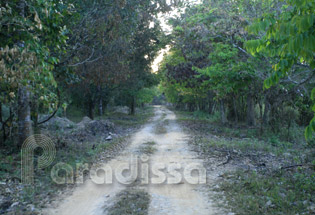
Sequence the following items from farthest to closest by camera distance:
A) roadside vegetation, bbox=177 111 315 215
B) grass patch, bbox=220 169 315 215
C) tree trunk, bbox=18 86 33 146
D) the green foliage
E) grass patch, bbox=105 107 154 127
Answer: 1. grass patch, bbox=105 107 154 127
2. tree trunk, bbox=18 86 33 146
3. roadside vegetation, bbox=177 111 315 215
4. grass patch, bbox=220 169 315 215
5. the green foliage

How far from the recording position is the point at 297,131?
1677 cm

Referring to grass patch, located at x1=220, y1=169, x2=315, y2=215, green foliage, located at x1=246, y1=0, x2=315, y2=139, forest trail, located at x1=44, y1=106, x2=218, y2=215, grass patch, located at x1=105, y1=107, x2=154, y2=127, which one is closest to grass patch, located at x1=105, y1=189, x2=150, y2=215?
forest trail, located at x1=44, y1=106, x2=218, y2=215

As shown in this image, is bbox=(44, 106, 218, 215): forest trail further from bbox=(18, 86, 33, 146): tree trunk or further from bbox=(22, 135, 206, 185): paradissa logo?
bbox=(18, 86, 33, 146): tree trunk

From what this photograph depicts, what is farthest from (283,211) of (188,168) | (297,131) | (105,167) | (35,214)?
(297,131)

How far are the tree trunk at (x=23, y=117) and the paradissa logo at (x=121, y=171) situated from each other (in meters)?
0.24

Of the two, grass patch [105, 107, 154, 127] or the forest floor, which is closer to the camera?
the forest floor

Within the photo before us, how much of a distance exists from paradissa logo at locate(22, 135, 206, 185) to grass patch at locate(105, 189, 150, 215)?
820mm

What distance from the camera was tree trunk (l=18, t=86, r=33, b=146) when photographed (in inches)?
379

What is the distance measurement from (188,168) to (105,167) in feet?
8.77

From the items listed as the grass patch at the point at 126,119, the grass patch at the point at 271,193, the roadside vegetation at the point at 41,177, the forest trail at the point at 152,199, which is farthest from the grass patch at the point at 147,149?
the grass patch at the point at 126,119

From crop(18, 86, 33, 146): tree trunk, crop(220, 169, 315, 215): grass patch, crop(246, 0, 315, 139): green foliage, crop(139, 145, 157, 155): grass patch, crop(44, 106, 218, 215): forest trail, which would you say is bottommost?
crop(44, 106, 218, 215): forest trail

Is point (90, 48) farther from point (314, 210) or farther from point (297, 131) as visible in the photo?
point (297, 131)

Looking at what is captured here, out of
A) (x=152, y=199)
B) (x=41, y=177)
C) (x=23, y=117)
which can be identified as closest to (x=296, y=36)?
(x=152, y=199)

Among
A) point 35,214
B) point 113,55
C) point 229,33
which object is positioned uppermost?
point 229,33
